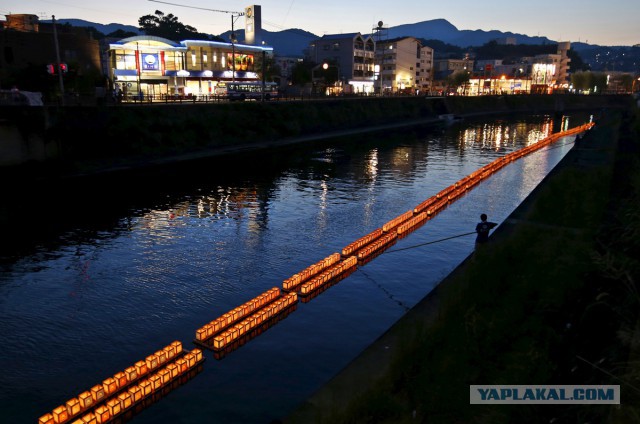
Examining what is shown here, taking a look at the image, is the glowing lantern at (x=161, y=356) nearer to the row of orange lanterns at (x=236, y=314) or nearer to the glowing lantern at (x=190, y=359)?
the glowing lantern at (x=190, y=359)

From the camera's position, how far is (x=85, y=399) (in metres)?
13.6

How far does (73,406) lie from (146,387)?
201 cm

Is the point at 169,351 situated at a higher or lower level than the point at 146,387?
higher

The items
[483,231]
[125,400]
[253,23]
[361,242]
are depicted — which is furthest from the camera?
[253,23]

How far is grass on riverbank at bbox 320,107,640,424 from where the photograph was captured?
11594 millimetres

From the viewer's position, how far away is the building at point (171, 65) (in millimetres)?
82062

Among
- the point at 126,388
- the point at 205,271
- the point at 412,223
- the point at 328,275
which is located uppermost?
the point at 412,223

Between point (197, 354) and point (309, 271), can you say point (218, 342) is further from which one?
point (309, 271)

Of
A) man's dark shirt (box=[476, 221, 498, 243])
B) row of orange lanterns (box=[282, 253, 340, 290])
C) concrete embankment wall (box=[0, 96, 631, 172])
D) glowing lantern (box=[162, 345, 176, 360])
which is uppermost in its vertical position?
concrete embankment wall (box=[0, 96, 631, 172])

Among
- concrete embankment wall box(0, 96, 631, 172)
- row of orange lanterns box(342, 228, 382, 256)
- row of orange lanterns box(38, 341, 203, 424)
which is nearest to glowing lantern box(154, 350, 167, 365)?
row of orange lanterns box(38, 341, 203, 424)

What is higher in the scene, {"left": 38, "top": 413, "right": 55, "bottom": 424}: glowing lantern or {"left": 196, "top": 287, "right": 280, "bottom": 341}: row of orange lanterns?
{"left": 196, "top": 287, "right": 280, "bottom": 341}: row of orange lanterns

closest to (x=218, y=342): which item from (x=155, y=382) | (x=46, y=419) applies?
(x=155, y=382)

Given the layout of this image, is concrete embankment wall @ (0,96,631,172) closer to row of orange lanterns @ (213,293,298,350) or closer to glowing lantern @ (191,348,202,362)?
row of orange lanterns @ (213,293,298,350)

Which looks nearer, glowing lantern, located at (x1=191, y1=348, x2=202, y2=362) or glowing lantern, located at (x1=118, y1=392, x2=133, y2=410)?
glowing lantern, located at (x1=118, y1=392, x2=133, y2=410)
